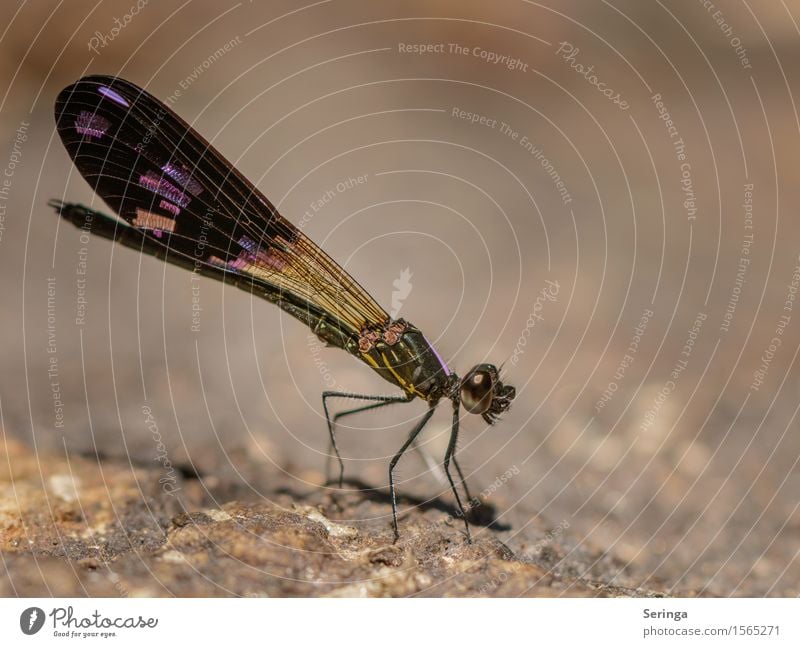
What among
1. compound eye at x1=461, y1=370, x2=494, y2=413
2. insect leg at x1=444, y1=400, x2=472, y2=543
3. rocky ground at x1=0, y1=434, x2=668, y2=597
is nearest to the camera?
rocky ground at x1=0, y1=434, x2=668, y2=597

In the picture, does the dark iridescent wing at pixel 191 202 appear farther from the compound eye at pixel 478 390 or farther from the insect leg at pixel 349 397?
the compound eye at pixel 478 390

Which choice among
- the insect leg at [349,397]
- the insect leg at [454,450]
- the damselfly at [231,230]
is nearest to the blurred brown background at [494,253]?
the insect leg at [349,397]

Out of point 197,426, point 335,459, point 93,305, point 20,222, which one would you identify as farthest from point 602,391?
point 20,222

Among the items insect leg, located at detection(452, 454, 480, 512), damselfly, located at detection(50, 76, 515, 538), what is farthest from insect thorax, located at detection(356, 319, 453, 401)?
insect leg, located at detection(452, 454, 480, 512)

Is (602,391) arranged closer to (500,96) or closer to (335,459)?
(335,459)

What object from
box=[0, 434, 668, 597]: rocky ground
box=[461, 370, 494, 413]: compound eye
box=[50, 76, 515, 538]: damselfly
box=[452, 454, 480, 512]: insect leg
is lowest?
box=[0, 434, 668, 597]: rocky ground

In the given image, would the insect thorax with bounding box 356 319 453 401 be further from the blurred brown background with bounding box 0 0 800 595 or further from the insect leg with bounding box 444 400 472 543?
the blurred brown background with bounding box 0 0 800 595
